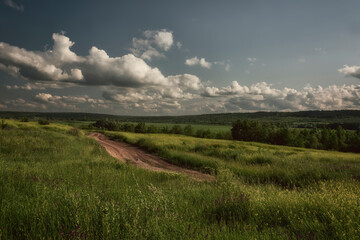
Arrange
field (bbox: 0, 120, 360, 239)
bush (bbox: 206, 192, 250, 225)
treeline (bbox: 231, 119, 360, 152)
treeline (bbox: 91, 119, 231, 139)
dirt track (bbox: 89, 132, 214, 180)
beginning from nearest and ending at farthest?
1. field (bbox: 0, 120, 360, 239)
2. bush (bbox: 206, 192, 250, 225)
3. dirt track (bbox: 89, 132, 214, 180)
4. treeline (bbox: 231, 119, 360, 152)
5. treeline (bbox: 91, 119, 231, 139)

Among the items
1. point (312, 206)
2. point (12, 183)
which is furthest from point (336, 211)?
point (12, 183)

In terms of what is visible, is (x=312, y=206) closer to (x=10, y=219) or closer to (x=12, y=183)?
(x=10, y=219)

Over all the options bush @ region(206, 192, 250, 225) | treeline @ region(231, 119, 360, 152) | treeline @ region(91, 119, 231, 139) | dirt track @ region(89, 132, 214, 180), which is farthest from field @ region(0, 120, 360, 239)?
treeline @ region(91, 119, 231, 139)

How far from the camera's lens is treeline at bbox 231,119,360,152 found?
67125 millimetres

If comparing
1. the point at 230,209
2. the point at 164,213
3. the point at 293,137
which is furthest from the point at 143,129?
the point at 164,213

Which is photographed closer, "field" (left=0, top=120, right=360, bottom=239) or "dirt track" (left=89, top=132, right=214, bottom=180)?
"field" (left=0, top=120, right=360, bottom=239)

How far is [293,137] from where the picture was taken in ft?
221

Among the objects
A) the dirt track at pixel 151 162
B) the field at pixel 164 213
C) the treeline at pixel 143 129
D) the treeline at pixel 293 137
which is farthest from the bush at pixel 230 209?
the treeline at pixel 143 129

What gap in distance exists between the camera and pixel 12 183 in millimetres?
6055

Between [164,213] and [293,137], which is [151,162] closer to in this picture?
[164,213]

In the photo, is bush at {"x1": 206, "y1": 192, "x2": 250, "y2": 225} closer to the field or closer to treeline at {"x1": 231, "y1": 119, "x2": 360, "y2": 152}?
the field

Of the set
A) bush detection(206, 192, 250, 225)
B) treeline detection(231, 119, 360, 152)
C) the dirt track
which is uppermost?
bush detection(206, 192, 250, 225)

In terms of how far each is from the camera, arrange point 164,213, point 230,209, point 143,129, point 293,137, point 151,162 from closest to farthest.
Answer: point 164,213 < point 230,209 < point 151,162 < point 293,137 < point 143,129

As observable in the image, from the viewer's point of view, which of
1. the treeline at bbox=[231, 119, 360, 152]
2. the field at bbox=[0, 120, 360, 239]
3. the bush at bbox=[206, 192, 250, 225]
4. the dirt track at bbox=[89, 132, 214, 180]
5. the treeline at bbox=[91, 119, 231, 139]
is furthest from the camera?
the treeline at bbox=[91, 119, 231, 139]
